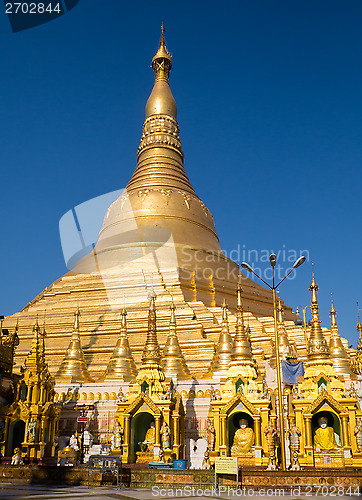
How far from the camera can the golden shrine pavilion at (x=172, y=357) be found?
62.3ft

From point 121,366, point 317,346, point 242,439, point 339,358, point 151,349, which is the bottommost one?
point 242,439

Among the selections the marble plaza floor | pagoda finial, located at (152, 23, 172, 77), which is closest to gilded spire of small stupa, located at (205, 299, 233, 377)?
the marble plaza floor

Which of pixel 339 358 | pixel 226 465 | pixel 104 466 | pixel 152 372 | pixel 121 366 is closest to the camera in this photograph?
pixel 226 465

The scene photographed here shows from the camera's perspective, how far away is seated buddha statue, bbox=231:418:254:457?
18.9 metres

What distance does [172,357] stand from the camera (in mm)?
25562

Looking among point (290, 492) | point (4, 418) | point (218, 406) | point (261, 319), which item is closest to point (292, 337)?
point (261, 319)

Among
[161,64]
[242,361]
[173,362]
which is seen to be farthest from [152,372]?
[161,64]

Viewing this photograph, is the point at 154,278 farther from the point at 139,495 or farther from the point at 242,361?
the point at 139,495

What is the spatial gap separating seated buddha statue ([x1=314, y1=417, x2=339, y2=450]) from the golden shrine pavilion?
35 millimetres

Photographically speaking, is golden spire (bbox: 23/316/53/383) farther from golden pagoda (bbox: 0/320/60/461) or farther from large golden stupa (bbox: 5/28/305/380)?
large golden stupa (bbox: 5/28/305/380)

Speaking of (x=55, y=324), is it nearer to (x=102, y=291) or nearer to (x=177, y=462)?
(x=102, y=291)

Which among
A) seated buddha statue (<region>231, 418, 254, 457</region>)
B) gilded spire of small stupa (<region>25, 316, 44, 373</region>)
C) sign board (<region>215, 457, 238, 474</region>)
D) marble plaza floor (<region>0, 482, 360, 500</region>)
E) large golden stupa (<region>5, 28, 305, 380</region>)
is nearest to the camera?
marble plaza floor (<region>0, 482, 360, 500</region>)

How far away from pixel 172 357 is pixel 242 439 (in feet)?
23.6

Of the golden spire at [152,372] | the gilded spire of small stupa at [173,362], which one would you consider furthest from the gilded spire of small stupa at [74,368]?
the golden spire at [152,372]
